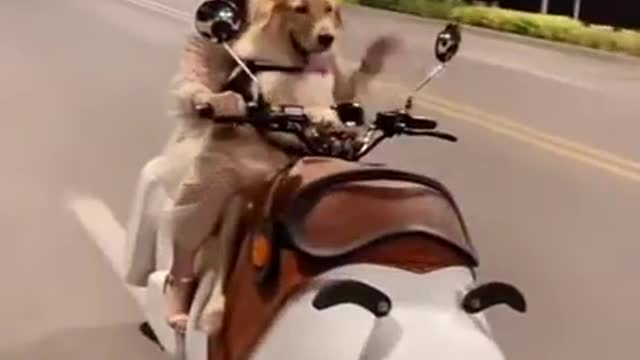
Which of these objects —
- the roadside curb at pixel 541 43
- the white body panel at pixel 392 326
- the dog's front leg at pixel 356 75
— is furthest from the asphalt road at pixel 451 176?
the white body panel at pixel 392 326

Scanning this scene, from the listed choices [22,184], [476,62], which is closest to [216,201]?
[22,184]

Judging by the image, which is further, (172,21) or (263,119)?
(172,21)

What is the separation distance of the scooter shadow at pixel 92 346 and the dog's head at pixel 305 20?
1.41m

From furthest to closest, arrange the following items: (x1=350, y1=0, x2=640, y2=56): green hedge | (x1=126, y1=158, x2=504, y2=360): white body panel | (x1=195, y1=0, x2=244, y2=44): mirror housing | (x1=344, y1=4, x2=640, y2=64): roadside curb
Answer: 1. (x1=350, y1=0, x2=640, y2=56): green hedge
2. (x1=344, y1=4, x2=640, y2=64): roadside curb
3. (x1=195, y1=0, x2=244, y2=44): mirror housing
4. (x1=126, y1=158, x2=504, y2=360): white body panel

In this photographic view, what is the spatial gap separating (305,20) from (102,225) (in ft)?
8.80

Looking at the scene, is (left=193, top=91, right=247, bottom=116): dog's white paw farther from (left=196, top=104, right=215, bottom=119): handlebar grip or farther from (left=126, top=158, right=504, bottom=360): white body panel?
(left=126, top=158, right=504, bottom=360): white body panel

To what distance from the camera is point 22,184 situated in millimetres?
6496

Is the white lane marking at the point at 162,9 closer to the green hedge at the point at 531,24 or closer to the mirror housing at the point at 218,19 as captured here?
the green hedge at the point at 531,24

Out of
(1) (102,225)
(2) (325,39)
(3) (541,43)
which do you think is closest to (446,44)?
(2) (325,39)

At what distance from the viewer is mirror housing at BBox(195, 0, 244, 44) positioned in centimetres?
300

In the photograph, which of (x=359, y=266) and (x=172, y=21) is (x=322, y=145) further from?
(x=172, y=21)

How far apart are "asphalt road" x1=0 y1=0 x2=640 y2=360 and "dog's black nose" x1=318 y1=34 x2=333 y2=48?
513 mm

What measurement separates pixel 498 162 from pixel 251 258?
3.75 m

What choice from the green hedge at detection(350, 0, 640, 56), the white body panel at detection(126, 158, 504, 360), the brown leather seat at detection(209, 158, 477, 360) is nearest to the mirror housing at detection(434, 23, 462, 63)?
the brown leather seat at detection(209, 158, 477, 360)
